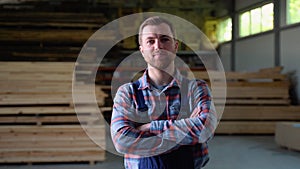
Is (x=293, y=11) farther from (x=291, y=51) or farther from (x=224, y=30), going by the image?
(x=224, y=30)

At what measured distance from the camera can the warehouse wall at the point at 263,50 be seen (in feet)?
26.4

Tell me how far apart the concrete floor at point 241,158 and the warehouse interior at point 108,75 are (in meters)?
0.02

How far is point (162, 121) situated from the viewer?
1068mm

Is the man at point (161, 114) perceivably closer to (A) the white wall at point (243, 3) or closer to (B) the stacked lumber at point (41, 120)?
(B) the stacked lumber at point (41, 120)

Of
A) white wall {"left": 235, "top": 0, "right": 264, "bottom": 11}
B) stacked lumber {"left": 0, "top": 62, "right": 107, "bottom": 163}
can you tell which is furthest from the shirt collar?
white wall {"left": 235, "top": 0, "right": 264, "bottom": 11}

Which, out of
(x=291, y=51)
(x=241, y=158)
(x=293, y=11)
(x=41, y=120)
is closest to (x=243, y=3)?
(x=293, y=11)

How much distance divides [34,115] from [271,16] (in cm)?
687

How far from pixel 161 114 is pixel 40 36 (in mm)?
6857

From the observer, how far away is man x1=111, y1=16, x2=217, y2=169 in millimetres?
1060

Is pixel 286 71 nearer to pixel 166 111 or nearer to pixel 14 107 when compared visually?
pixel 14 107

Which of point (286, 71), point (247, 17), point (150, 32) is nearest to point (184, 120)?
point (150, 32)

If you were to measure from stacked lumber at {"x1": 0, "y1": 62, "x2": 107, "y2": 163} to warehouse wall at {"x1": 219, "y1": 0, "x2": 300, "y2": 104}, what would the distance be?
17.8ft

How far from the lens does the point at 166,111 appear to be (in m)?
1.09

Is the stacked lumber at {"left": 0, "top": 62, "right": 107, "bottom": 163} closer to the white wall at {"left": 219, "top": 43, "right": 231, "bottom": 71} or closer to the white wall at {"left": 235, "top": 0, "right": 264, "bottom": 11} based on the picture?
the white wall at {"left": 235, "top": 0, "right": 264, "bottom": 11}
